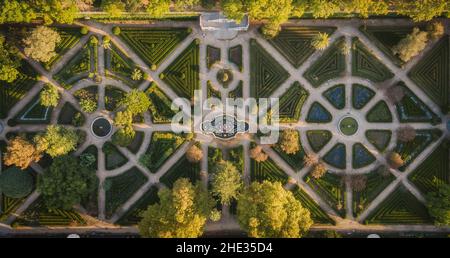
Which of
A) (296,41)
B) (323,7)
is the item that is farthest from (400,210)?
(323,7)

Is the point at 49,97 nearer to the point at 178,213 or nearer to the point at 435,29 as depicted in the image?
the point at 178,213

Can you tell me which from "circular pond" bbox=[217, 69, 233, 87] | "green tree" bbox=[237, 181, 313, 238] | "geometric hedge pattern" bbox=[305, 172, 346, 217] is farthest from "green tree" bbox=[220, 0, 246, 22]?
"geometric hedge pattern" bbox=[305, 172, 346, 217]

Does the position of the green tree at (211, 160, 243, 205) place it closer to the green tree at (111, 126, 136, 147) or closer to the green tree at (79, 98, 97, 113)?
the green tree at (111, 126, 136, 147)

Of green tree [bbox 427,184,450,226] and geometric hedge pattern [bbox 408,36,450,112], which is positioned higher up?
geometric hedge pattern [bbox 408,36,450,112]

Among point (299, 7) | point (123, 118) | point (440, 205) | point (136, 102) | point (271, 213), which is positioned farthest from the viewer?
point (440, 205)

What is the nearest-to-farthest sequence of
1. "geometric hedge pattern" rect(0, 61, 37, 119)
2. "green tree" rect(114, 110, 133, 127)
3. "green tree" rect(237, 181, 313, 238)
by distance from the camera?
"green tree" rect(237, 181, 313, 238), "green tree" rect(114, 110, 133, 127), "geometric hedge pattern" rect(0, 61, 37, 119)

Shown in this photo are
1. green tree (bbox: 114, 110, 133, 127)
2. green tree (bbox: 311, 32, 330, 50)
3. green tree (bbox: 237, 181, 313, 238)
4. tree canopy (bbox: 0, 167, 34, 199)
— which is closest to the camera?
green tree (bbox: 237, 181, 313, 238)

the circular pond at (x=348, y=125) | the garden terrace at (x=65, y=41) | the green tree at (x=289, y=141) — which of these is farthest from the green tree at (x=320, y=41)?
the garden terrace at (x=65, y=41)
